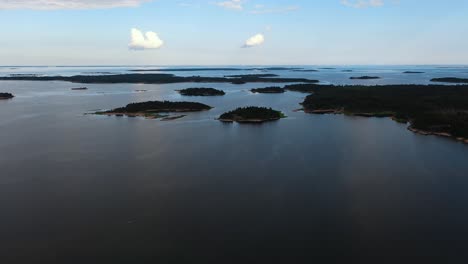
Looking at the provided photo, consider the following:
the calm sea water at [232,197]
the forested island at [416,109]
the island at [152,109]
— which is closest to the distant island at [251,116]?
the calm sea water at [232,197]

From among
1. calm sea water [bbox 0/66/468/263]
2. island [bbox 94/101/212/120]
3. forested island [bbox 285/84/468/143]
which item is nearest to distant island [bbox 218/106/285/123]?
calm sea water [bbox 0/66/468/263]

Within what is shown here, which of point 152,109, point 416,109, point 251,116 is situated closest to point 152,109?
point 152,109

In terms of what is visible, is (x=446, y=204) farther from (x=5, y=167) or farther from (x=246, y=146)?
(x=5, y=167)

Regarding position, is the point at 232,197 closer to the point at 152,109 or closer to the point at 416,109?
the point at 152,109

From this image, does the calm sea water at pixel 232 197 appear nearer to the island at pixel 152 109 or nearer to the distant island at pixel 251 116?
the distant island at pixel 251 116

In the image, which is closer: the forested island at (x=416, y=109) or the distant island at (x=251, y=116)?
the forested island at (x=416, y=109)

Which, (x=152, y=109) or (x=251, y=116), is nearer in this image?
(x=251, y=116)

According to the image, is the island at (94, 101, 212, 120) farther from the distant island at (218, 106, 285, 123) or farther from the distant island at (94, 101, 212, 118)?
the distant island at (218, 106, 285, 123)
